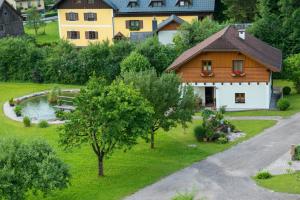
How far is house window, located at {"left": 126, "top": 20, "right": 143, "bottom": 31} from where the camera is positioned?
79.8 meters

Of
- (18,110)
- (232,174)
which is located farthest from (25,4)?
(232,174)

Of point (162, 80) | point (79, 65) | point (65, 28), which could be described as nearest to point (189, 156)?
point (162, 80)

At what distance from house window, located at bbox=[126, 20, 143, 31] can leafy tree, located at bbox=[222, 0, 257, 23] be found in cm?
1107

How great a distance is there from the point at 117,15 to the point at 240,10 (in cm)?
1577

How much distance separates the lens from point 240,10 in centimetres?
7819

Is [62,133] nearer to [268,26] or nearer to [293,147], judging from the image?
[293,147]

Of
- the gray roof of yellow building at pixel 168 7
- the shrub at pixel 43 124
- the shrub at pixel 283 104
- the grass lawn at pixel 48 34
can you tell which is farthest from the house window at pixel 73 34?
the shrub at pixel 283 104

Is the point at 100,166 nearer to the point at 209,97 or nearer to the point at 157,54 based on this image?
the point at 209,97

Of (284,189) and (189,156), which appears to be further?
(189,156)

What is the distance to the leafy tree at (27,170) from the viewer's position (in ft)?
96.2

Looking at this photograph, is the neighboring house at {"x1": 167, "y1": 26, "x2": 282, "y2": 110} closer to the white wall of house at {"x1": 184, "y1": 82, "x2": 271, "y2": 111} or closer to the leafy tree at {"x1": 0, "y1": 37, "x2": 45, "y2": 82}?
the white wall of house at {"x1": 184, "y1": 82, "x2": 271, "y2": 111}

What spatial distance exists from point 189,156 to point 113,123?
7.52m

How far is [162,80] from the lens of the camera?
41000mm

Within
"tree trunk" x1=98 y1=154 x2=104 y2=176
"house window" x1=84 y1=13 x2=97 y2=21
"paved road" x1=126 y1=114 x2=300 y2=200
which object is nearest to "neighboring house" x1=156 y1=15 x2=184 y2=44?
"house window" x1=84 y1=13 x2=97 y2=21
